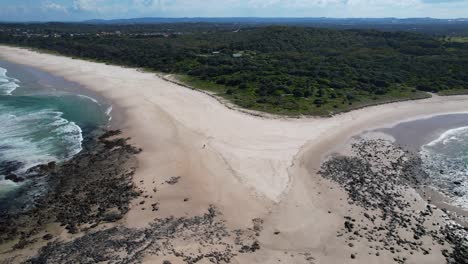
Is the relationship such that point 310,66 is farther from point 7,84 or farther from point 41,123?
point 7,84

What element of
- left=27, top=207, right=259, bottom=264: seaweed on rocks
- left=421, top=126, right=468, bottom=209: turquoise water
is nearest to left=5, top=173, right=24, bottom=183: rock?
left=27, top=207, right=259, bottom=264: seaweed on rocks

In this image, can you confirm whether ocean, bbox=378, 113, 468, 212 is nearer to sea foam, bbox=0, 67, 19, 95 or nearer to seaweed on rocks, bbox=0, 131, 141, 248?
seaweed on rocks, bbox=0, 131, 141, 248

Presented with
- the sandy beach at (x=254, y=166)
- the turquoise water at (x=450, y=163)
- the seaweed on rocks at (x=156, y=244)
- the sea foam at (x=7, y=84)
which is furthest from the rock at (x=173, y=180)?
the sea foam at (x=7, y=84)

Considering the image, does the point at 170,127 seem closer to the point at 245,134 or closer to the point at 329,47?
the point at 245,134

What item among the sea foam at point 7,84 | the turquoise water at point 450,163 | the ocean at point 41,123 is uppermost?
the sea foam at point 7,84

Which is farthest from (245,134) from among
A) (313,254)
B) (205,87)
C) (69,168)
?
(205,87)

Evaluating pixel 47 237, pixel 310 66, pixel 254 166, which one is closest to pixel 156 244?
pixel 47 237

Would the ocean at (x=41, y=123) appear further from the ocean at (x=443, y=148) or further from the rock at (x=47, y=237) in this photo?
the ocean at (x=443, y=148)
